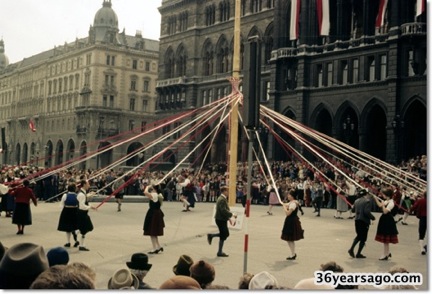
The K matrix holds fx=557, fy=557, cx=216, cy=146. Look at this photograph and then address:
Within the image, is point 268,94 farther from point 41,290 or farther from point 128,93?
point 41,290

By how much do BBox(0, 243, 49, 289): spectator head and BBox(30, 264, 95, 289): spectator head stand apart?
0.30m

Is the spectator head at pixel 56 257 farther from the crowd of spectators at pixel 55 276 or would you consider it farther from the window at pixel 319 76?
the window at pixel 319 76

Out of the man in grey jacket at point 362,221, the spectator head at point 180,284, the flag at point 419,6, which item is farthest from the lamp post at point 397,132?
the spectator head at point 180,284

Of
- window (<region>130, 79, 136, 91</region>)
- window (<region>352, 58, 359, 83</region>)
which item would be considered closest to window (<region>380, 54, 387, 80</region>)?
window (<region>352, 58, 359, 83</region>)

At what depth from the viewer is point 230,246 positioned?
50.5 feet

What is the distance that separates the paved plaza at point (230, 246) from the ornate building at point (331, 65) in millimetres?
13220

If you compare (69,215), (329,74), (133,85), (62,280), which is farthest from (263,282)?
(133,85)

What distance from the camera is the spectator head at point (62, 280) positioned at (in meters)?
4.05

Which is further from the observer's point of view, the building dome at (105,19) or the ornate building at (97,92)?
the ornate building at (97,92)

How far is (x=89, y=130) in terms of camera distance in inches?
2793

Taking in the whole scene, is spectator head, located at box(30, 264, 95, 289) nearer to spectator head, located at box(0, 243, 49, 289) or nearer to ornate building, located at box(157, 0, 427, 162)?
spectator head, located at box(0, 243, 49, 289)

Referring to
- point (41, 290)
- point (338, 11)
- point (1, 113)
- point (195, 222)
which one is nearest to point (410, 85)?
point (338, 11)

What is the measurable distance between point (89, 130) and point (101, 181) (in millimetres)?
40704

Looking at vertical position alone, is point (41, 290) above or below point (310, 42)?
below
